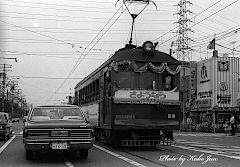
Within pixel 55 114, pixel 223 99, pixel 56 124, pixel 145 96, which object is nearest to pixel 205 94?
pixel 223 99

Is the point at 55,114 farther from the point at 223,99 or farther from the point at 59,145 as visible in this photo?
the point at 223,99

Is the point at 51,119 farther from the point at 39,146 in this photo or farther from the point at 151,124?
the point at 151,124

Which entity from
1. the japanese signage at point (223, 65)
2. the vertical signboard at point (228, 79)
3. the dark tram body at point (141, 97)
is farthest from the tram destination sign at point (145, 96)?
the japanese signage at point (223, 65)

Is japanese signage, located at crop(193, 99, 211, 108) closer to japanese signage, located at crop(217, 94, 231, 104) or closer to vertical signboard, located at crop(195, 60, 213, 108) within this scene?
vertical signboard, located at crop(195, 60, 213, 108)

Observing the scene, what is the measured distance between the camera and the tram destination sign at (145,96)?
1541 cm

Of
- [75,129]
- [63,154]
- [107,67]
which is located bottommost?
[63,154]

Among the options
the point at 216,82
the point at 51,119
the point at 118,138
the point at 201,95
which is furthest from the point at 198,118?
the point at 51,119

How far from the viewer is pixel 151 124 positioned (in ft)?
51.0

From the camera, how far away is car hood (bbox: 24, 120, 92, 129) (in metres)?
11.8

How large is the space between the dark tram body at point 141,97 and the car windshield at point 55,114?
2.30 m

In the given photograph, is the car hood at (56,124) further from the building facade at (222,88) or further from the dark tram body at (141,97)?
the building facade at (222,88)

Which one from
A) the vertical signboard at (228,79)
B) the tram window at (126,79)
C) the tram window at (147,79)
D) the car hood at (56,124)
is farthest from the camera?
the vertical signboard at (228,79)

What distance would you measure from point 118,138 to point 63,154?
3.06 meters

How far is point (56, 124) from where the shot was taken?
39.2ft
